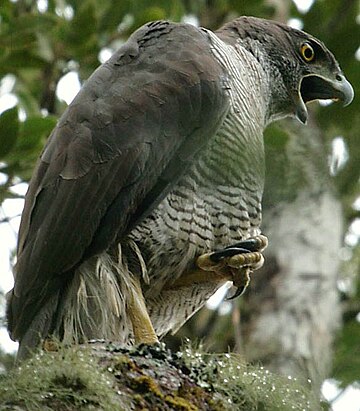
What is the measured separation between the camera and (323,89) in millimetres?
5418

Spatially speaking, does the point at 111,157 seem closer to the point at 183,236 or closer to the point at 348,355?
the point at 183,236

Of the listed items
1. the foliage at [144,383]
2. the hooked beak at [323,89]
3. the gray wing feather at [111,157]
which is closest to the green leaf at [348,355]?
the hooked beak at [323,89]

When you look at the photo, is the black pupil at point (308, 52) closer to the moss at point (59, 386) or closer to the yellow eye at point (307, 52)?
the yellow eye at point (307, 52)

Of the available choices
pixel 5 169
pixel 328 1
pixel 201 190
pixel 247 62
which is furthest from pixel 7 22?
pixel 328 1

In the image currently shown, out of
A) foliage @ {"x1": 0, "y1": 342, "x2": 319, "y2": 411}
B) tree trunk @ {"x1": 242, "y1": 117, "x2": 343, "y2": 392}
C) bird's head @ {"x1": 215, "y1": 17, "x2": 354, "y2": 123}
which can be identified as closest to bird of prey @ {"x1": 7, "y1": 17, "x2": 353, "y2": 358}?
bird's head @ {"x1": 215, "y1": 17, "x2": 354, "y2": 123}

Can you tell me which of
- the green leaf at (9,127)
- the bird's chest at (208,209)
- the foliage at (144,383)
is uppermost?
the foliage at (144,383)

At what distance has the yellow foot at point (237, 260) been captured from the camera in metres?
A: 4.37

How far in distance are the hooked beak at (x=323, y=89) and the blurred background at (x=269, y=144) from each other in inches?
7.2

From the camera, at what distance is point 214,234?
4426mm

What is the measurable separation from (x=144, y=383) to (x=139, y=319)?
42.4 inches

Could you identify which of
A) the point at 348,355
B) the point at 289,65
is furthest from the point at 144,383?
the point at 348,355

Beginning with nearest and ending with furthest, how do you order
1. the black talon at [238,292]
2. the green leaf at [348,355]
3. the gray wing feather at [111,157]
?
the gray wing feather at [111,157] → the black talon at [238,292] → the green leaf at [348,355]

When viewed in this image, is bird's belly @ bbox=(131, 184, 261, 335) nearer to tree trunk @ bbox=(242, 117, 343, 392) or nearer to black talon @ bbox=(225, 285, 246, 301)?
black talon @ bbox=(225, 285, 246, 301)

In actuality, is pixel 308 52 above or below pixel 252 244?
above
